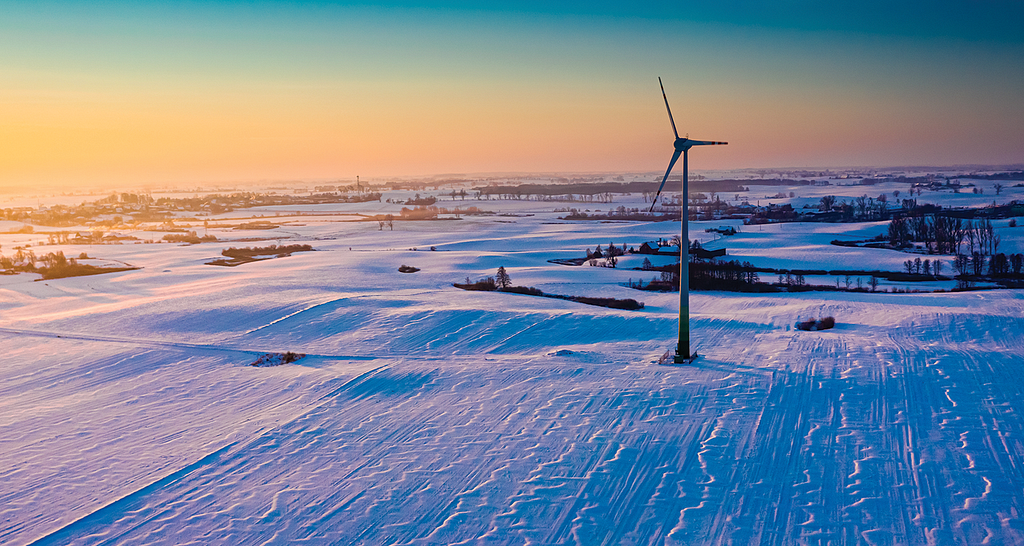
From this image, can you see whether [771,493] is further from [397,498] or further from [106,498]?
[106,498]

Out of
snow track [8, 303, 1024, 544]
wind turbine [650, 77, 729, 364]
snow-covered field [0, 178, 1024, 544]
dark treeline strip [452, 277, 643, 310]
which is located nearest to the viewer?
snow track [8, 303, 1024, 544]

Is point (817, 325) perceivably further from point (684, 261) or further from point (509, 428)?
point (509, 428)

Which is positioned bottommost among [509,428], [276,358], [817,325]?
[817,325]

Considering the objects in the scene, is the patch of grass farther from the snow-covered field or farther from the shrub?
the shrub

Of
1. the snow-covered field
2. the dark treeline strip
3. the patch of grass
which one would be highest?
the snow-covered field

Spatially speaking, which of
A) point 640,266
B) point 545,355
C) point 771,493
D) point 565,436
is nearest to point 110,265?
point 640,266

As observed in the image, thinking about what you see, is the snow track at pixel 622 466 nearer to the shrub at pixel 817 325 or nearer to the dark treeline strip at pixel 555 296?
the shrub at pixel 817 325

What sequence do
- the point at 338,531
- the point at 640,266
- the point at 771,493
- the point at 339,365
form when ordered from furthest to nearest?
the point at 640,266 < the point at 339,365 < the point at 771,493 < the point at 338,531

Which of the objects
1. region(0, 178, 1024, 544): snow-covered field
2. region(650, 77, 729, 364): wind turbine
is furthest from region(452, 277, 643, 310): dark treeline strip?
region(650, 77, 729, 364): wind turbine

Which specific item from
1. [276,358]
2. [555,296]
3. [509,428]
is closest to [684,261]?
[509,428]
